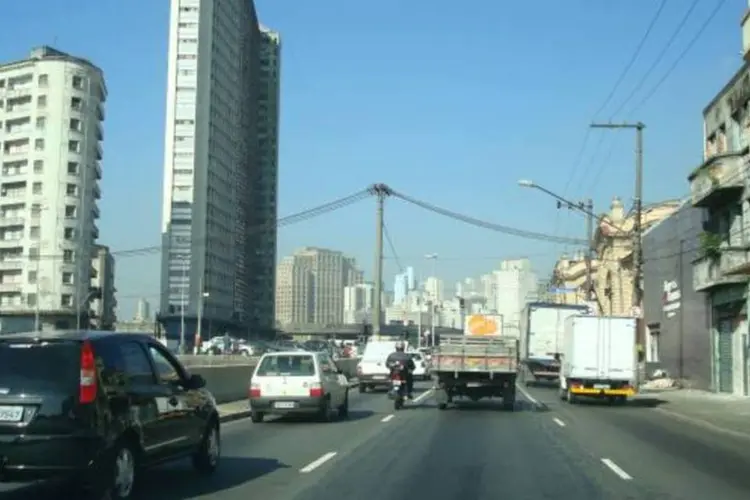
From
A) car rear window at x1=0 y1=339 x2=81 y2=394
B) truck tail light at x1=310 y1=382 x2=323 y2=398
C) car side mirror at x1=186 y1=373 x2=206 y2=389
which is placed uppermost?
car rear window at x1=0 y1=339 x2=81 y2=394

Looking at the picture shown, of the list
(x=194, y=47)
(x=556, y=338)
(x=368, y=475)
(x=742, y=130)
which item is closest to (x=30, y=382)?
(x=368, y=475)

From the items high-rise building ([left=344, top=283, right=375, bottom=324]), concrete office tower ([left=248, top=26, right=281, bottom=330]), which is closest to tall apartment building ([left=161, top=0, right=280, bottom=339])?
concrete office tower ([left=248, top=26, right=281, bottom=330])

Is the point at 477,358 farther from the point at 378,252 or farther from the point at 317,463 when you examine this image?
the point at 378,252

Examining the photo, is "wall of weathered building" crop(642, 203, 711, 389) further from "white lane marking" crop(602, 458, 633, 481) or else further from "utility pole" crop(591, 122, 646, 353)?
"white lane marking" crop(602, 458, 633, 481)

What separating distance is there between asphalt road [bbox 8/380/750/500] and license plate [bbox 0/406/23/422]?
2.04m

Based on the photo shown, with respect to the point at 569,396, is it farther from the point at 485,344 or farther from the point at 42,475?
the point at 42,475

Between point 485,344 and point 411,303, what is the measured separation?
101 metres

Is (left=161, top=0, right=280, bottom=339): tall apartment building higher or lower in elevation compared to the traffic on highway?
higher

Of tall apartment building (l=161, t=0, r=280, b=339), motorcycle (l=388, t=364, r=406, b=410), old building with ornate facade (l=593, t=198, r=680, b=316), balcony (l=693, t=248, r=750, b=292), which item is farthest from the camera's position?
tall apartment building (l=161, t=0, r=280, b=339)

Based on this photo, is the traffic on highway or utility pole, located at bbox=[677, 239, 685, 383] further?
utility pole, located at bbox=[677, 239, 685, 383]

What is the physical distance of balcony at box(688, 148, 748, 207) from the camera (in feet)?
111

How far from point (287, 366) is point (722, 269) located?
785 inches

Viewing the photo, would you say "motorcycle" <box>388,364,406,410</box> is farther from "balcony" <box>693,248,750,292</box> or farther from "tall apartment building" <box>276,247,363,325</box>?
"tall apartment building" <box>276,247,363,325</box>

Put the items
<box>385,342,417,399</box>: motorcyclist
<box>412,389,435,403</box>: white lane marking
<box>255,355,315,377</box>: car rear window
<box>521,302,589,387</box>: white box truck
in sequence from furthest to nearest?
1. <box>521,302,589,387</box>: white box truck
2. <box>412,389,435,403</box>: white lane marking
3. <box>385,342,417,399</box>: motorcyclist
4. <box>255,355,315,377</box>: car rear window
